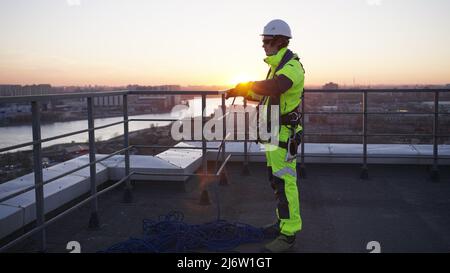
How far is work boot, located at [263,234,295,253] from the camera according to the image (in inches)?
139

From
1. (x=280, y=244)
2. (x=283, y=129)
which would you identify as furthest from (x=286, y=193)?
(x=283, y=129)

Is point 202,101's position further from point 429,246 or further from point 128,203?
point 429,246

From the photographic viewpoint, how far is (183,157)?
622 cm

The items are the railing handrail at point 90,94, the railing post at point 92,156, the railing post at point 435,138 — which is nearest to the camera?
the railing handrail at point 90,94

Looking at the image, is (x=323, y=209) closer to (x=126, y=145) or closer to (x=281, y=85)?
(x=281, y=85)

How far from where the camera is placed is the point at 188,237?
3.70 m

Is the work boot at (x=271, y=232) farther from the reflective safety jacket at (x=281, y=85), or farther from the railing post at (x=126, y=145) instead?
the railing post at (x=126, y=145)

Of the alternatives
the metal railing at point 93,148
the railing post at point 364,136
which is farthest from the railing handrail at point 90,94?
the railing post at point 364,136

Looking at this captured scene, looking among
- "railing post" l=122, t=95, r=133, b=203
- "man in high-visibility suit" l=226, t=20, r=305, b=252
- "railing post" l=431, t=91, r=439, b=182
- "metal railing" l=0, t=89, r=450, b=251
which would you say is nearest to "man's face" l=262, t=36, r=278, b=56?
"man in high-visibility suit" l=226, t=20, r=305, b=252

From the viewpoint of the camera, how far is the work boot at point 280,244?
3521 mm

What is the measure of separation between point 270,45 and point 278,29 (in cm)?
15

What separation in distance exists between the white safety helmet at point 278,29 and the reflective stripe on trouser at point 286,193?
83 cm

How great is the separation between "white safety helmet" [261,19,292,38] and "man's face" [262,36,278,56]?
1.7 inches

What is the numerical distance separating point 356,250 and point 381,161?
3133mm
